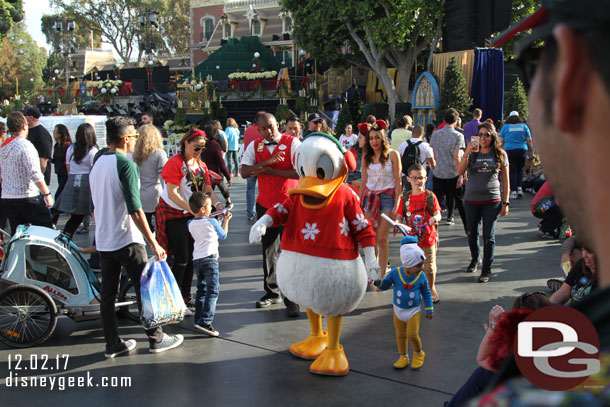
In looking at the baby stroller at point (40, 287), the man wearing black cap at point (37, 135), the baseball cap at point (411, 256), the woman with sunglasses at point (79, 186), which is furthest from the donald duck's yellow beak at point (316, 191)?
the man wearing black cap at point (37, 135)

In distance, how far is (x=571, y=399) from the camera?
2.12 feet

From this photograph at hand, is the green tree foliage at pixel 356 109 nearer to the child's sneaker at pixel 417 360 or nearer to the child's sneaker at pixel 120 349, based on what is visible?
the child's sneaker at pixel 120 349

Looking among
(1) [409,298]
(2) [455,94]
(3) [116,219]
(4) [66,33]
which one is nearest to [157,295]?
(3) [116,219]

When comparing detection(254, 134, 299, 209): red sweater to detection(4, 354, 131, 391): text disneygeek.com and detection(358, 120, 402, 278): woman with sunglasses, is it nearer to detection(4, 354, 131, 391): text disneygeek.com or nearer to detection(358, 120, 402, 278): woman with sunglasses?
detection(358, 120, 402, 278): woman with sunglasses

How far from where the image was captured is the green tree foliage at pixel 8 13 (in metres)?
28.6

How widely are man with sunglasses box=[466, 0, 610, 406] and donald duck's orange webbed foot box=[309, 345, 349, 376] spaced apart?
11.8 ft

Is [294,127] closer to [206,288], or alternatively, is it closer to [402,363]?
[206,288]

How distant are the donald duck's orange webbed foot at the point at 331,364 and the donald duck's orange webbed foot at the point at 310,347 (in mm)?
217

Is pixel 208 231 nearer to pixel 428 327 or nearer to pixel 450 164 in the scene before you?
pixel 428 327

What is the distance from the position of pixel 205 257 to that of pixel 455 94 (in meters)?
14.2

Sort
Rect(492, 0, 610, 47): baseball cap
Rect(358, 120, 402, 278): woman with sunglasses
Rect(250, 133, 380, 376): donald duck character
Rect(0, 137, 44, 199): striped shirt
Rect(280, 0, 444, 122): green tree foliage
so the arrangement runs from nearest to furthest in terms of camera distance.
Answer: Rect(492, 0, 610, 47): baseball cap
Rect(250, 133, 380, 376): donald duck character
Rect(0, 137, 44, 199): striped shirt
Rect(358, 120, 402, 278): woman with sunglasses
Rect(280, 0, 444, 122): green tree foliage

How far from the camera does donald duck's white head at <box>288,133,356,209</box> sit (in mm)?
4270

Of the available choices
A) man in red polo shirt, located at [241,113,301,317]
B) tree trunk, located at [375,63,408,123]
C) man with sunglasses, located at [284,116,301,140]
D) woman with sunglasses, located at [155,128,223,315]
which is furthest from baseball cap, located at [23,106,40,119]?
tree trunk, located at [375,63,408,123]

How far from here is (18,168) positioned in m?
6.05
